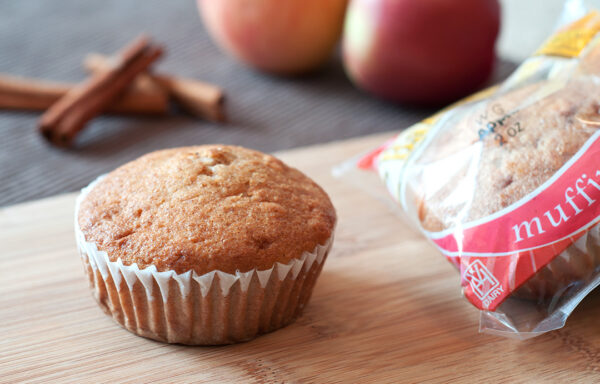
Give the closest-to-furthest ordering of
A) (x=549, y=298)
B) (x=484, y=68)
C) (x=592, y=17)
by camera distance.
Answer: (x=549, y=298)
(x=592, y=17)
(x=484, y=68)

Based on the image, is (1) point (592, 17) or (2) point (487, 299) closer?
(2) point (487, 299)

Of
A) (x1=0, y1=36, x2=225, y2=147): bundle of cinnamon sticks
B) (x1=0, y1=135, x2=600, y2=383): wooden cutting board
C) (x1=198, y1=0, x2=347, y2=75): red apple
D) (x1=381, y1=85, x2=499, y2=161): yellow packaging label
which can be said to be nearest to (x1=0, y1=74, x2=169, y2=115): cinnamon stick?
(x1=0, y1=36, x2=225, y2=147): bundle of cinnamon sticks

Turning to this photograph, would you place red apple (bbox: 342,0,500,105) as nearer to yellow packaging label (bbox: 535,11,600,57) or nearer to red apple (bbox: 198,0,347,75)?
red apple (bbox: 198,0,347,75)

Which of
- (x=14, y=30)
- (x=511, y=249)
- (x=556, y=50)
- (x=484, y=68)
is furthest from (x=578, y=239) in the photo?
(x=14, y=30)

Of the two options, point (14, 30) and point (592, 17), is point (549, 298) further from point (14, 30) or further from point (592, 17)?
point (14, 30)

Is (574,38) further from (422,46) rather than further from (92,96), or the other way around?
(92,96)

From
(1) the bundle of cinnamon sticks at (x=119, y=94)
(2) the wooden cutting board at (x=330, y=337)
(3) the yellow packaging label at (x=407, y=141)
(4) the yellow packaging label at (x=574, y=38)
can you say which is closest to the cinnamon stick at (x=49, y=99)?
(1) the bundle of cinnamon sticks at (x=119, y=94)
